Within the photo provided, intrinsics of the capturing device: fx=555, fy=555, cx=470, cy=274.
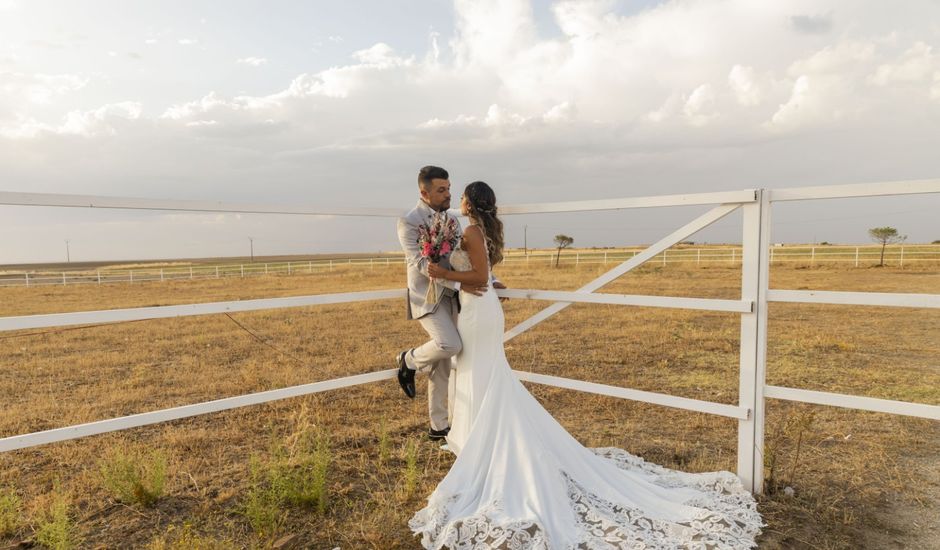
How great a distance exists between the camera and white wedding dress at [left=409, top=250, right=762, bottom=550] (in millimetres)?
2742

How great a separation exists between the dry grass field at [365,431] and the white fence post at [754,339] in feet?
0.49

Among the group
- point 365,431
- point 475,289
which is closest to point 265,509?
point 365,431

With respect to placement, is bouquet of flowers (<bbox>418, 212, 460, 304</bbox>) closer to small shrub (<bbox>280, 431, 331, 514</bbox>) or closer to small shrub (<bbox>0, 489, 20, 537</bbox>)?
small shrub (<bbox>280, 431, 331, 514</bbox>)

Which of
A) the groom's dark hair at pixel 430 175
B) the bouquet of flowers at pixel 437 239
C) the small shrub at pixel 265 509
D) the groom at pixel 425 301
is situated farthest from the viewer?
the groom's dark hair at pixel 430 175

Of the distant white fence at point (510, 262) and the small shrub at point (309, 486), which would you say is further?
the distant white fence at point (510, 262)

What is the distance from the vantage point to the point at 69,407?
632 centimetres

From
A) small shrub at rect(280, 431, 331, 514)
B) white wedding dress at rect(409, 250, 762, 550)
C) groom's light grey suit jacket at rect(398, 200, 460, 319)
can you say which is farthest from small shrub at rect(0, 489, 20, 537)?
groom's light grey suit jacket at rect(398, 200, 460, 319)

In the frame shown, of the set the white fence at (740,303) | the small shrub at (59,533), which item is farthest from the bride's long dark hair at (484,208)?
the small shrub at (59,533)

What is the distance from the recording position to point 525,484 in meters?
3.03

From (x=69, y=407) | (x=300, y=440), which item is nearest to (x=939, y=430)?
(x=300, y=440)

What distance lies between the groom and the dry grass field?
54cm

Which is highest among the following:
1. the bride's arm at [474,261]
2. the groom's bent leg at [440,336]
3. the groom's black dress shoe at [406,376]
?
the bride's arm at [474,261]

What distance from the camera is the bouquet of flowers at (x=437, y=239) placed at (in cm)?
389

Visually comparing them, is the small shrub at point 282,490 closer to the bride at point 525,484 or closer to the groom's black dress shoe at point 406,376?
the bride at point 525,484
